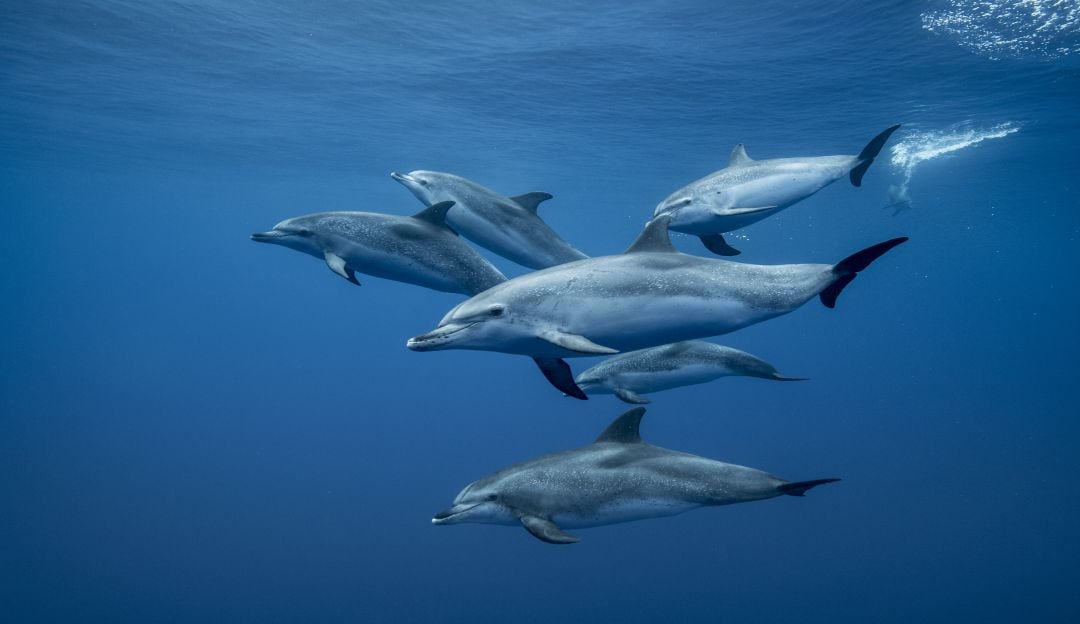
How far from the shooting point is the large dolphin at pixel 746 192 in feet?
21.9

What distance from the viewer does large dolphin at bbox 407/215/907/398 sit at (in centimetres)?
454

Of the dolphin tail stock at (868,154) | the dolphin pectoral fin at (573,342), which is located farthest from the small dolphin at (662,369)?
the dolphin pectoral fin at (573,342)

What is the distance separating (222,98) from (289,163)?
11224 millimetres

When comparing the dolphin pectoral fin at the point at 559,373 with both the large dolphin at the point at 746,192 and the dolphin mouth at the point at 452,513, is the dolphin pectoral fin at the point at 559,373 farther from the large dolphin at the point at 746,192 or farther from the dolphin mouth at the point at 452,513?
the large dolphin at the point at 746,192

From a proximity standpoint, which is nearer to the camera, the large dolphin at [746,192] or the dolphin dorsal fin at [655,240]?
the dolphin dorsal fin at [655,240]

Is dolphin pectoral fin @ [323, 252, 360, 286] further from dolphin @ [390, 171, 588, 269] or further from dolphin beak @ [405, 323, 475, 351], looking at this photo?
dolphin beak @ [405, 323, 475, 351]

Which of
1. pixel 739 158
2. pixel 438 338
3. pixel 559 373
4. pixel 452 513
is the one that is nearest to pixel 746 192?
pixel 739 158

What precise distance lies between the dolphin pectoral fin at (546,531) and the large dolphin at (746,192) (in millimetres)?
3352

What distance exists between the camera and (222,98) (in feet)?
74.6

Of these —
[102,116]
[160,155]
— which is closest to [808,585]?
[102,116]

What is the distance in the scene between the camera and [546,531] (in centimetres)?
511

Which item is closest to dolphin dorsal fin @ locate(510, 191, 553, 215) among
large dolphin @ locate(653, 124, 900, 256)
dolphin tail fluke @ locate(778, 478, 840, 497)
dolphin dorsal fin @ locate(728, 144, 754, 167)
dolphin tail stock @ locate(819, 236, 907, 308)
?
large dolphin @ locate(653, 124, 900, 256)

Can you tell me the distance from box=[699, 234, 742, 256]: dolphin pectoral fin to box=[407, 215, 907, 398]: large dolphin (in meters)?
2.17

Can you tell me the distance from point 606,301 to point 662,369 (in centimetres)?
327
